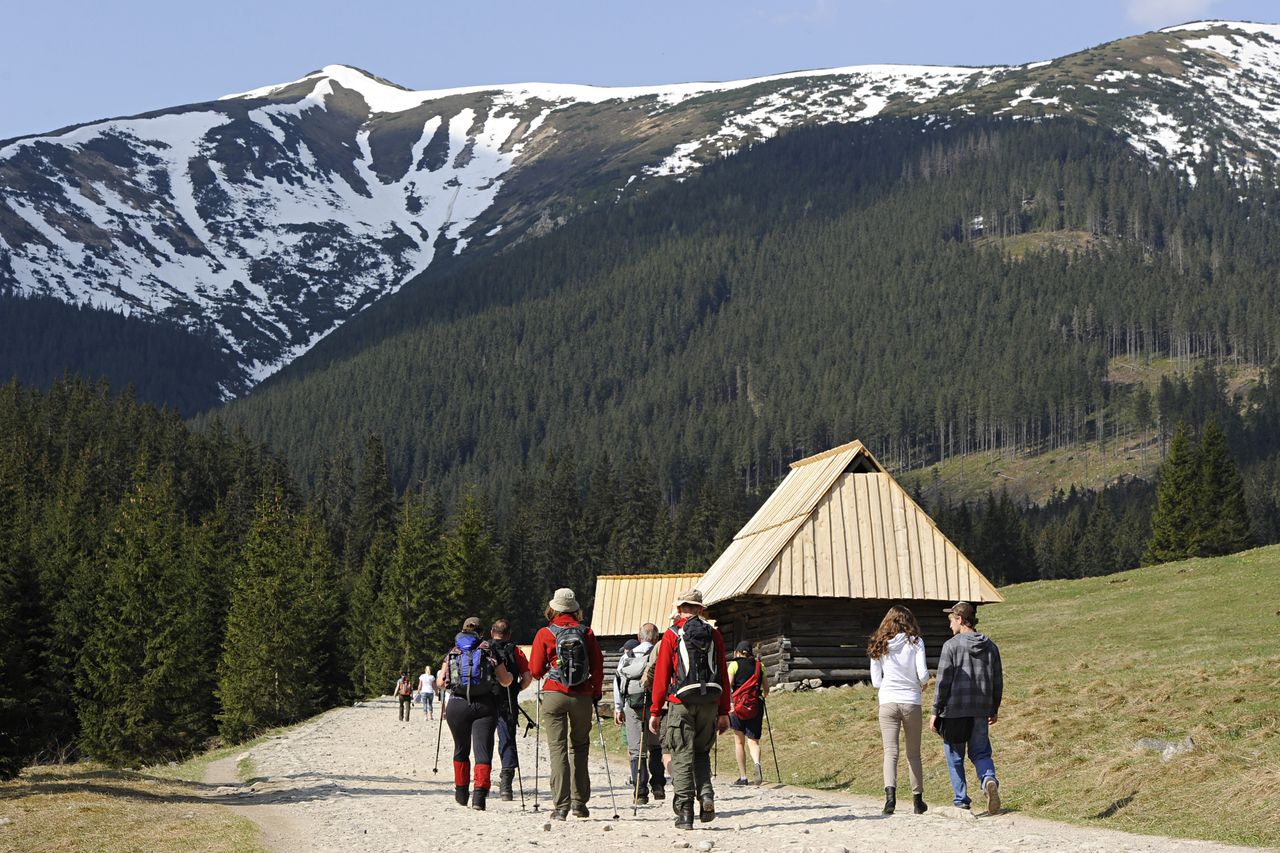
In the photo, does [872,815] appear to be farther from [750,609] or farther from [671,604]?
[671,604]

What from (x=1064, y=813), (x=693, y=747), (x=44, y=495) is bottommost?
(x=1064, y=813)

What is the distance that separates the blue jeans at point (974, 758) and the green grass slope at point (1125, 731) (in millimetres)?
1242

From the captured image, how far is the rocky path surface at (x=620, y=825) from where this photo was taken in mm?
15922

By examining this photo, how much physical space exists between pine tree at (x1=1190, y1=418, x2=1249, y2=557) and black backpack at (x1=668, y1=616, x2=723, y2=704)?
81.2 m

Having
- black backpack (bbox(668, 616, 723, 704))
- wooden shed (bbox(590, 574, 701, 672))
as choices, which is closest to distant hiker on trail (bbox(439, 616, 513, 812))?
black backpack (bbox(668, 616, 723, 704))

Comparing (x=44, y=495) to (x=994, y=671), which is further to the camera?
(x=44, y=495)

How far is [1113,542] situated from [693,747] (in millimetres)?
115889

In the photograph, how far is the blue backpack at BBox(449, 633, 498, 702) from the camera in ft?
64.9

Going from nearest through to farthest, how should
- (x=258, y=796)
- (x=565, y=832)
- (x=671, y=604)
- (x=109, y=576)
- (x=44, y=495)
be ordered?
(x=565, y=832), (x=258, y=796), (x=671, y=604), (x=109, y=576), (x=44, y=495)

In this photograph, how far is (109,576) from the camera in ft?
221

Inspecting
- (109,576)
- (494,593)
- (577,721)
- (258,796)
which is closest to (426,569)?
(494,593)

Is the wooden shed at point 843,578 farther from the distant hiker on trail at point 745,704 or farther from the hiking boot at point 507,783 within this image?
the hiking boot at point 507,783

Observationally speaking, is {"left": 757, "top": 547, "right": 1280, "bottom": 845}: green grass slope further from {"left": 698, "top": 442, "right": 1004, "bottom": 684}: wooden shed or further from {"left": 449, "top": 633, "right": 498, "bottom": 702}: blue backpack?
{"left": 449, "top": 633, "right": 498, "bottom": 702}: blue backpack

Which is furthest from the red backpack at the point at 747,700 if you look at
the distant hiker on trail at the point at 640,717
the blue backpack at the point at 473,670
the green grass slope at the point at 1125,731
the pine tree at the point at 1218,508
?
the pine tree at the point at 1218,508
